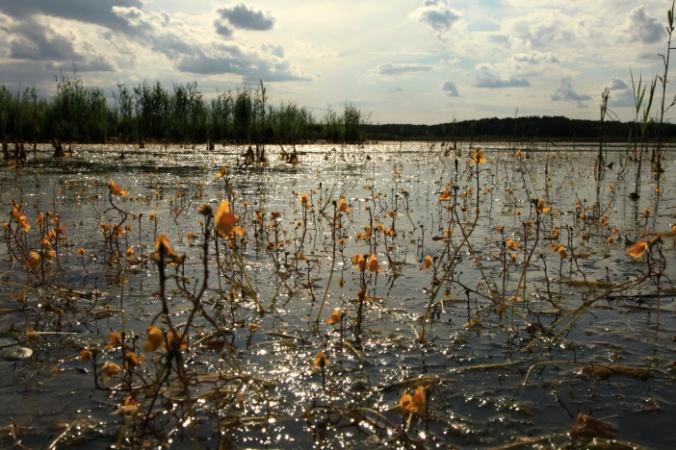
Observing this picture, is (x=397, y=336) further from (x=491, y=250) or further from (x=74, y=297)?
(x=491, y=250)

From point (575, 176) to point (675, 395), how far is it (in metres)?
11.2

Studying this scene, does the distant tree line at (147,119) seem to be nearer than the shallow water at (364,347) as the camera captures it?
No

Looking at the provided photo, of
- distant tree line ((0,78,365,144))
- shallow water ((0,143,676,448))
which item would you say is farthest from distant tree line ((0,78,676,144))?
shallow water ((0,143,676,448))

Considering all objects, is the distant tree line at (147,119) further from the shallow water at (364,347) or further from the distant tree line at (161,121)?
the shallow water at (364,347)

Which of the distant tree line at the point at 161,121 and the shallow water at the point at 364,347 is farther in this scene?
the distant tree line at the point at 161,121

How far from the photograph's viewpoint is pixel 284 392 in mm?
2533

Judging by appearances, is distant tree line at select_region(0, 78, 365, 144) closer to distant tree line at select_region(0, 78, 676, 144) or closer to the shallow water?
distant tree line at select_region(0, 78, 676, 144)

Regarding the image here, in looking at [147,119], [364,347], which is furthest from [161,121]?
[364,347]

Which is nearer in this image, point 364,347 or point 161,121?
point 364,347

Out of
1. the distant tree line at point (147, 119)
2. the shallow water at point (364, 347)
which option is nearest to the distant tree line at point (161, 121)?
the distant tree line at point (147, 119)

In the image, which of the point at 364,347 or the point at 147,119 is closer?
the point at 364,347

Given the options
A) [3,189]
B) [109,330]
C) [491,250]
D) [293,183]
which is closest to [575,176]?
[293,183]

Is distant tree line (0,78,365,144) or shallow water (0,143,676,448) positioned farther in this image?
distant tree line (0,78,365,144)

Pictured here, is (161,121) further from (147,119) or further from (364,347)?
(364,347)
